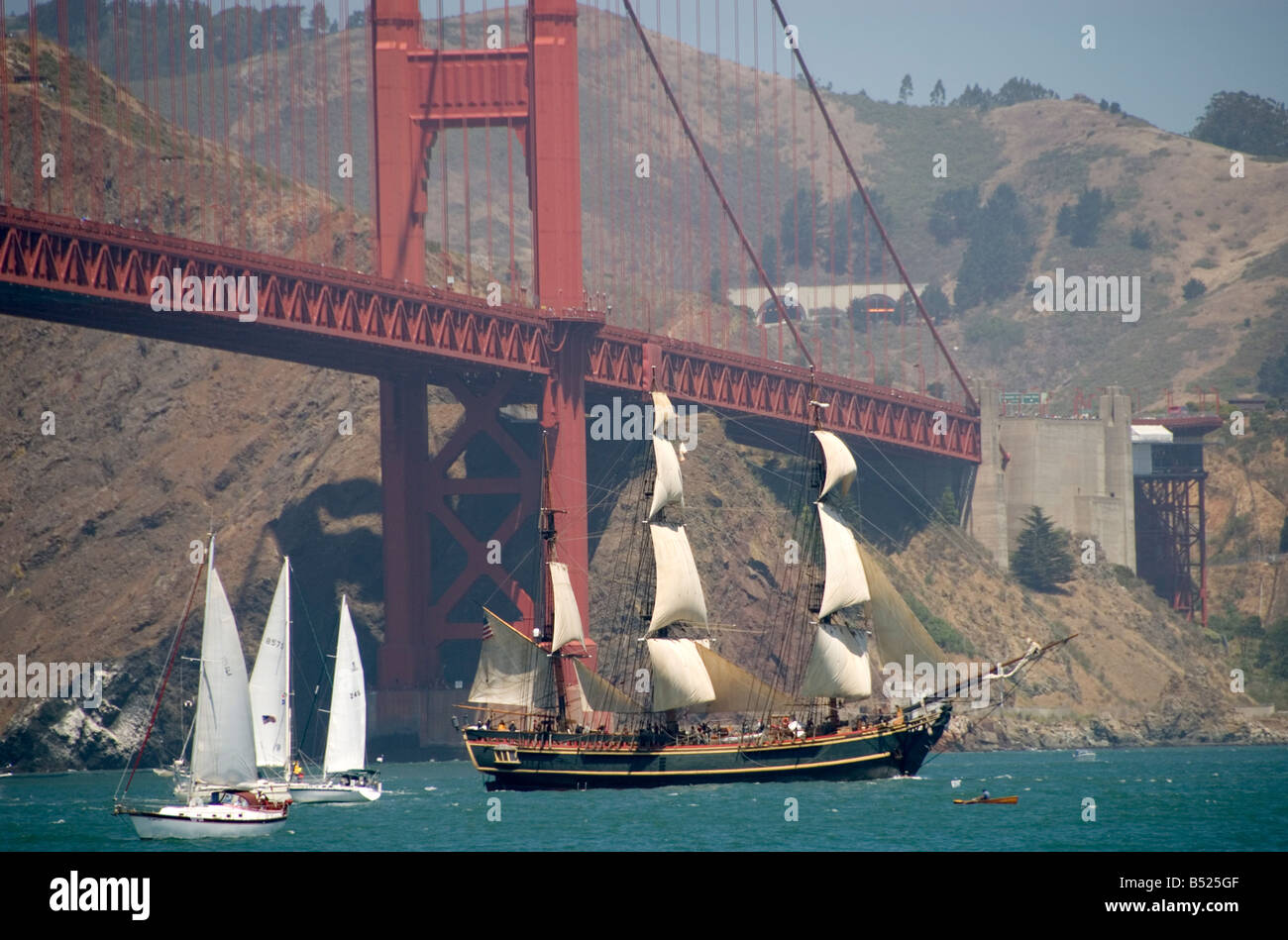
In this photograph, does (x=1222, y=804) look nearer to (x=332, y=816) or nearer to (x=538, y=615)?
(x=332, y=816)

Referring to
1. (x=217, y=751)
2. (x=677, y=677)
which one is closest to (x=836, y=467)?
(x=677, y=677)

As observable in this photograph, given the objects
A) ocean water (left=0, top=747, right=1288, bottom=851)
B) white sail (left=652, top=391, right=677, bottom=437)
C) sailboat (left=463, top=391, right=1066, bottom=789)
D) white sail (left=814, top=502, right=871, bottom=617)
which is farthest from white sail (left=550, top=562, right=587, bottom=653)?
white sail (left=814, top=502, right=871, bottom=617)

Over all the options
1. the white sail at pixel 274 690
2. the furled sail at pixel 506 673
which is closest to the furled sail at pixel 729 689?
the furled sail at pixel 506 673

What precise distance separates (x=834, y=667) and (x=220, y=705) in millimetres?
30891

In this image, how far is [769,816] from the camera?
69500mm

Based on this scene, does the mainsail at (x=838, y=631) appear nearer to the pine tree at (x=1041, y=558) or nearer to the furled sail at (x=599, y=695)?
the furled sail at (x=599, y=695)

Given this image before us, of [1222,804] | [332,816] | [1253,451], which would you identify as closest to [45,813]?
[332,816]

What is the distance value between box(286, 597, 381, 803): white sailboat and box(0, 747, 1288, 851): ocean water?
3.34 feet

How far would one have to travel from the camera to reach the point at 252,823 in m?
63.8

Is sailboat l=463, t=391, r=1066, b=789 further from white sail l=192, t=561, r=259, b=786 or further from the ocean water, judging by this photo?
white sail l=192, t=561, r=259, b=786

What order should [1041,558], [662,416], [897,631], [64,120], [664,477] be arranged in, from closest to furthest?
[897,631] < [664,477] < [662,416] < [64,120] < [1041,558]

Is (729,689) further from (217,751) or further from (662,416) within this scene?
(217,751)

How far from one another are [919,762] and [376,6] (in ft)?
155

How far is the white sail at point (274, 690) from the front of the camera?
251 ft
